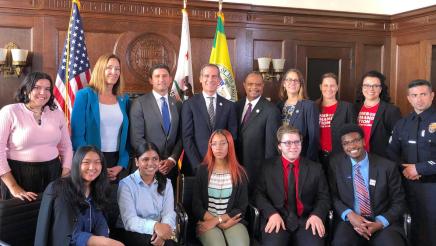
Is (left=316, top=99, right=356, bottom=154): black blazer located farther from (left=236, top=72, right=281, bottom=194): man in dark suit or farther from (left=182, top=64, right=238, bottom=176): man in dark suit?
→ (left=182, top=64, right=238, bottom=176): man in dark suit

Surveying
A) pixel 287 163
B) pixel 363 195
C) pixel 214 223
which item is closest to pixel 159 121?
pixel 214 223

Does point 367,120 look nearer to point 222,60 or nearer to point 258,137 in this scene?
point 258,137

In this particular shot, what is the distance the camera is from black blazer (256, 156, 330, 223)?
124 inches

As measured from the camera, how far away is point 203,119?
3.53 m

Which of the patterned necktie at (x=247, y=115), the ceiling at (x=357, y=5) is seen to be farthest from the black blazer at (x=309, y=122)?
the ceiling at (x=357, y=5)

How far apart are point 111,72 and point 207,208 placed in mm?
1176

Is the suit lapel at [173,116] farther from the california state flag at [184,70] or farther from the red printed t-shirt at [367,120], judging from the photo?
the red printed t-shirt at [367,120]

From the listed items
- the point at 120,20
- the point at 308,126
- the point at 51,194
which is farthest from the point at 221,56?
the point at 51,194

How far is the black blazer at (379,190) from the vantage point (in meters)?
3.15

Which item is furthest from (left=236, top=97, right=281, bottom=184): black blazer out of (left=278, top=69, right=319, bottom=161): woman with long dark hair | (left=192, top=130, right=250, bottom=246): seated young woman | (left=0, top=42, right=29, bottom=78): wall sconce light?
(left=0, top=42, right=29, bottom=78): wall sconce light

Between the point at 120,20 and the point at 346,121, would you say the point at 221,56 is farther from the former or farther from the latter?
the point at 346,121

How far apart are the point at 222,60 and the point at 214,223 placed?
87.1 inches

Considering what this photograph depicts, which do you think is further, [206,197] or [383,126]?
[383,126]

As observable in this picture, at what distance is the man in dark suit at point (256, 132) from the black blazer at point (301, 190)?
35cm
